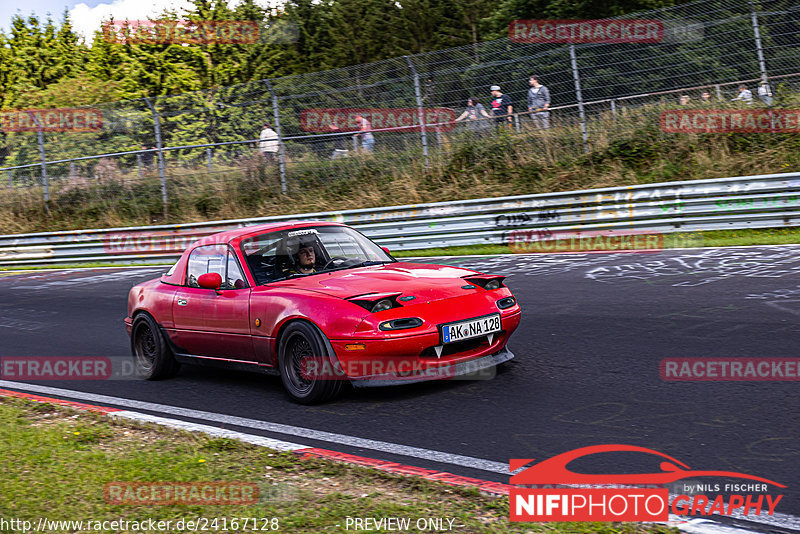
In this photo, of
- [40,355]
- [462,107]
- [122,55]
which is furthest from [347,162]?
[122,55]

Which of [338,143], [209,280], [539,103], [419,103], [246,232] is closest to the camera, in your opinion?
[209,280]

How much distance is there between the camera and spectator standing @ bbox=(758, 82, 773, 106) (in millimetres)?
14660

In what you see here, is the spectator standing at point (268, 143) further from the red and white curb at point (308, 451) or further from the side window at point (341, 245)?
the red and white curb at point (308, 451)

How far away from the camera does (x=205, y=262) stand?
7211mm

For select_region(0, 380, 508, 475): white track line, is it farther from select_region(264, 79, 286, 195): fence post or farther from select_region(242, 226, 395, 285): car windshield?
select_region(264, 79, 286, 195): fence post

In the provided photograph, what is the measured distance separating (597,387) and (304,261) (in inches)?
103

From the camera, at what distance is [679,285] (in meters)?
9.38

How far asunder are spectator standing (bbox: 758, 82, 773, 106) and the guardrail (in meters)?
2.80

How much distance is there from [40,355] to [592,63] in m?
11.0

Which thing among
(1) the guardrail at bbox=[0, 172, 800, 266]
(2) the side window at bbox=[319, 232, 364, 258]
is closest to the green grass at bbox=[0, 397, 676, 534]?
(2) the side window at bbox=[319, 232, 364, 258]

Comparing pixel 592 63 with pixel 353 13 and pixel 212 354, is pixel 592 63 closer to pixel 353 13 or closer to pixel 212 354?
pixel 212 354

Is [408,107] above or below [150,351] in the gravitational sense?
above

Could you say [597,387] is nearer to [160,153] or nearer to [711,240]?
[711,240]

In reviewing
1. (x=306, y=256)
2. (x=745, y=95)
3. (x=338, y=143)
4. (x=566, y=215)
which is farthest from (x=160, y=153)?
(x=306, y=256)
